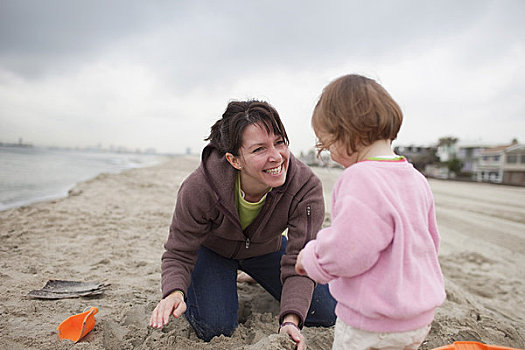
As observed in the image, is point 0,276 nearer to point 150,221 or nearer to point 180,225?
point 180,225

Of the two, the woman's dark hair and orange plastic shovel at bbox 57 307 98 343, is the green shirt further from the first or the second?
orange plastic shovel at bbox 57 307 98 343

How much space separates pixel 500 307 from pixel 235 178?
8.18 feet

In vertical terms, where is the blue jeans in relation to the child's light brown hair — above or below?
below

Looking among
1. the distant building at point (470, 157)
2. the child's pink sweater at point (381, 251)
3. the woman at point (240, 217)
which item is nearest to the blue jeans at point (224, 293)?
the woman at point (240, 217)

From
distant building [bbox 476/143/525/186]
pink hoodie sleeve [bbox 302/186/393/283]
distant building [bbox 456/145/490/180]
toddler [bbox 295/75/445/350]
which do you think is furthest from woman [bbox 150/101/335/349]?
distant building [bbox 456/145/490/180]

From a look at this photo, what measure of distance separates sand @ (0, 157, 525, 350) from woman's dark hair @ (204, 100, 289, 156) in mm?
1072

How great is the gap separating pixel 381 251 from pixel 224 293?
4.74 feet

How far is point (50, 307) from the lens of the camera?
2193mm

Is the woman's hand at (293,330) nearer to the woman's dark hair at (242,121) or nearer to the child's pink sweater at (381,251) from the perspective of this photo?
the child's pink sweater at (381,251)

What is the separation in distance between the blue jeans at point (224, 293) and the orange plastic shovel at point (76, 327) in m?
0.59

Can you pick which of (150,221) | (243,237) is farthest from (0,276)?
(150,221)

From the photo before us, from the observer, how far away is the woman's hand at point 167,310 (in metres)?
1.75

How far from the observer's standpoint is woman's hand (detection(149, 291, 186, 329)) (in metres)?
1.75

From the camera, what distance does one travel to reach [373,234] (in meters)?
1.08
